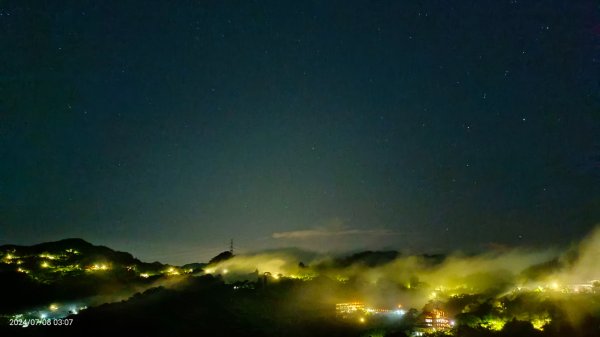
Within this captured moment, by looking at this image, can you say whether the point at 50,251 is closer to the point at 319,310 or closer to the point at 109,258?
the point at 109,258

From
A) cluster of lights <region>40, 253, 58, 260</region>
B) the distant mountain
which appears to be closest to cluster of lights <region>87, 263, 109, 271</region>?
the distant mountain

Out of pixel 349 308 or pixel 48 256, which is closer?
pixel 349 308

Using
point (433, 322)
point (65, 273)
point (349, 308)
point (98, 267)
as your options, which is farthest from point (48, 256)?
point (433, 322)

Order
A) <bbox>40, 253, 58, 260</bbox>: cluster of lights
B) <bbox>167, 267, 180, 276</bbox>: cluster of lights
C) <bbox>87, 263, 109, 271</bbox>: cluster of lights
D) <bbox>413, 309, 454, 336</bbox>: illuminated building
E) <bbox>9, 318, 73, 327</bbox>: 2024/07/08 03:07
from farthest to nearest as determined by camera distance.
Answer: <bbox>167, 267, 180, 276</bbox>: cluster of lights, <bbox>40, 253, 58, 260</bbox>: cluster of lights, <bbox>87, 263, 109, 271</bbox>: cluster of lights, <bbox>413, 309, 454, 336</bbox>: illuminated building, <bbox>9, 318, 73, 327</bbox>: 2024/07/08 03:07

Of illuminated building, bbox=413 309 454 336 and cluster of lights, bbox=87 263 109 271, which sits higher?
cluster of lights, bbox=87 263 109 271

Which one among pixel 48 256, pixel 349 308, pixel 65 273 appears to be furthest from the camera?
pixel 48 256

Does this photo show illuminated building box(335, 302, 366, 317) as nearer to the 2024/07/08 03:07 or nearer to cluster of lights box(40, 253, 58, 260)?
the 2024/07/08 03:07

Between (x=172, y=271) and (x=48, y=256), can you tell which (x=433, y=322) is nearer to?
(x=172, y=271)

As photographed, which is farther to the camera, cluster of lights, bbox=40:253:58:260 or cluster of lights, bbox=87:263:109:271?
cluster of lights, bbox=40:253:58:260

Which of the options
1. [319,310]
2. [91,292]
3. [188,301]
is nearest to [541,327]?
[319,310]

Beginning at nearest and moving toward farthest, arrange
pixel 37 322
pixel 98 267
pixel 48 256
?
pixel 37 322, pixel 98 267, pixel 48 256

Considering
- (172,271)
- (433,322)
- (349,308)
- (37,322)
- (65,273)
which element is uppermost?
(172,271)

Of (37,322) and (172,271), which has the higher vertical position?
(172,271)
